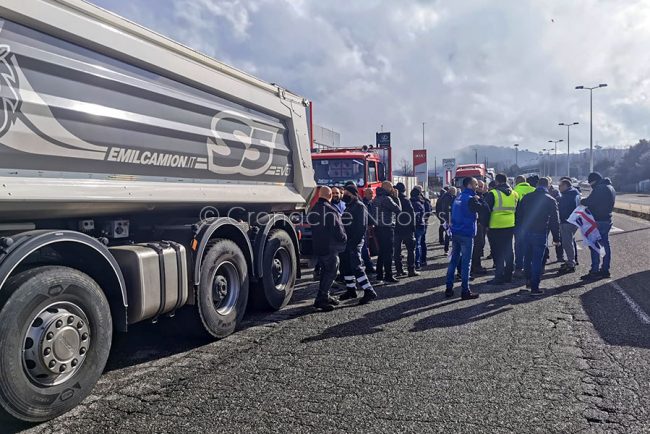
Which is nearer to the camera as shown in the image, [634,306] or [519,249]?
[634,306]

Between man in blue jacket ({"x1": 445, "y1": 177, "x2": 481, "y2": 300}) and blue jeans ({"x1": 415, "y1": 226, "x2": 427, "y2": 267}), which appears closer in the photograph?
man in blue jacket ({"x1": 445, "y1": 177, "x2": 481, "y2": 300})

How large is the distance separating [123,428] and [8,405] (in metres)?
0.75

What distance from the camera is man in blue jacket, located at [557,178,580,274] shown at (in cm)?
983

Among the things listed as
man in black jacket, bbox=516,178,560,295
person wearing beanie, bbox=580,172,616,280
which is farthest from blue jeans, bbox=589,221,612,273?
man in black jacket, bbox=516,178,560,295

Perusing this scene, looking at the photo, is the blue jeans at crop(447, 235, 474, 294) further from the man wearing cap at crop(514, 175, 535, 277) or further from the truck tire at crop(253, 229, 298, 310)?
the truck tire at crop(253, 229, 298, 310)

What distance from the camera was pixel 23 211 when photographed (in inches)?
144

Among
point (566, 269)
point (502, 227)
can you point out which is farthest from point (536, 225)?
point (566, 269)

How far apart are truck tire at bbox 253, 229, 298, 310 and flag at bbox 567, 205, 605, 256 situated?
5389mm

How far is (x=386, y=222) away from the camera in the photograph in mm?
9133

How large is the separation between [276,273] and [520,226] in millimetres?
4256

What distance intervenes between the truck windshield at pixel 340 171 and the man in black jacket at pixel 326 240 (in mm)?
5248

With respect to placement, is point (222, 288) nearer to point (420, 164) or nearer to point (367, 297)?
point (367, 297)

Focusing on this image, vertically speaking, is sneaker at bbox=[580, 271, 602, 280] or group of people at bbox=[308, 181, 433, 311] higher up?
group of people at bbox=[308, 181, 433, 311]

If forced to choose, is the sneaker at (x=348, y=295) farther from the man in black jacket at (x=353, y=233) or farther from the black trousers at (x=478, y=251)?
the black trousers at (x=478, y=251)
